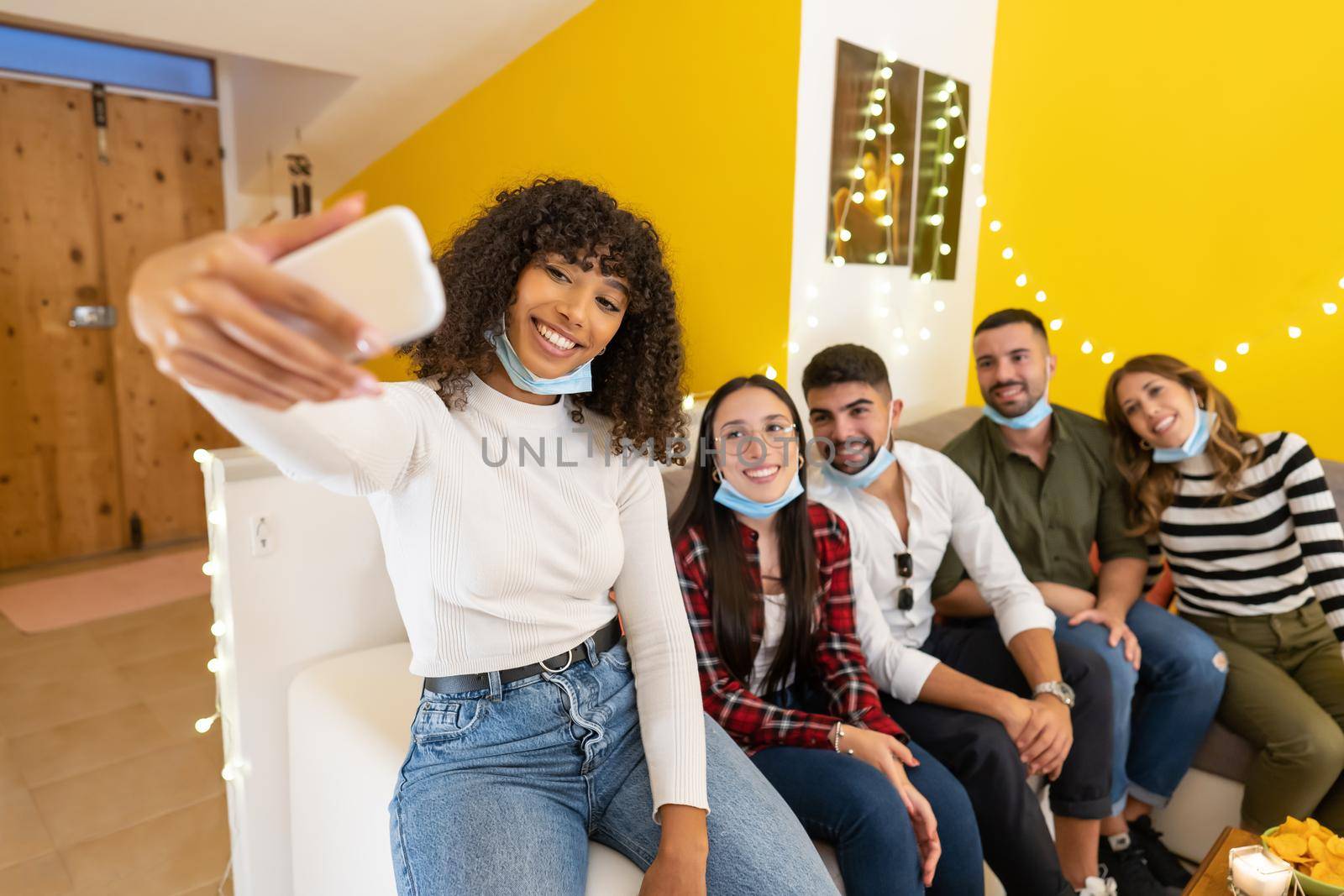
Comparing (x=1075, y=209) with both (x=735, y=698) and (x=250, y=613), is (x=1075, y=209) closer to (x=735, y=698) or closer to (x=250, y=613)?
(x=735, y=698)

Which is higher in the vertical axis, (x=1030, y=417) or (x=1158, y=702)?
(x=1030, y=417)

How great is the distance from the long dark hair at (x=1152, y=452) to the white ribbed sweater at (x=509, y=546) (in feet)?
4.23

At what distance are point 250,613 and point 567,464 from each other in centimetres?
64

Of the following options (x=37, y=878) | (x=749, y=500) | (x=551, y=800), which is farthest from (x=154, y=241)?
(x=551, y=800)

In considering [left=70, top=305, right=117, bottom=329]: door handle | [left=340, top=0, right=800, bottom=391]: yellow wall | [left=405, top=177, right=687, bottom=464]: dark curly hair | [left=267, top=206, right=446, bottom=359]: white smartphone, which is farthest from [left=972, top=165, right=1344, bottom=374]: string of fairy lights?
[left=70, top=305, right=117, bottom=329]: door handle

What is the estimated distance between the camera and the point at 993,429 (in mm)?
2055

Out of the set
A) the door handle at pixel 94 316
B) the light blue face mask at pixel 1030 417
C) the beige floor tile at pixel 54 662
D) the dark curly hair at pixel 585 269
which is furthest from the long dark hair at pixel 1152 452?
the door handle at pixel 94 316

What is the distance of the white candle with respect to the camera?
111 cm

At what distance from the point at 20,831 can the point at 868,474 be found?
1.94 metres

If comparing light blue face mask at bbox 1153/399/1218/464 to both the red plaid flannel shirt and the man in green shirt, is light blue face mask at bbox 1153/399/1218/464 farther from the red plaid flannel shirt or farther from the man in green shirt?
the red plaid flannel shirt

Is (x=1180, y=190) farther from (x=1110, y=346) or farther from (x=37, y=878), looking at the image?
(x=37, y=878)

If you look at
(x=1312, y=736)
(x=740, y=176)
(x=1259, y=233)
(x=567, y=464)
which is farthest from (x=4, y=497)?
(x=1259, y=233)

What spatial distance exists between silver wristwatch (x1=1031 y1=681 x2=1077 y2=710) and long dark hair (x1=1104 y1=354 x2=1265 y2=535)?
1.86 ft

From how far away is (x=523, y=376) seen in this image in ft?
3.54
